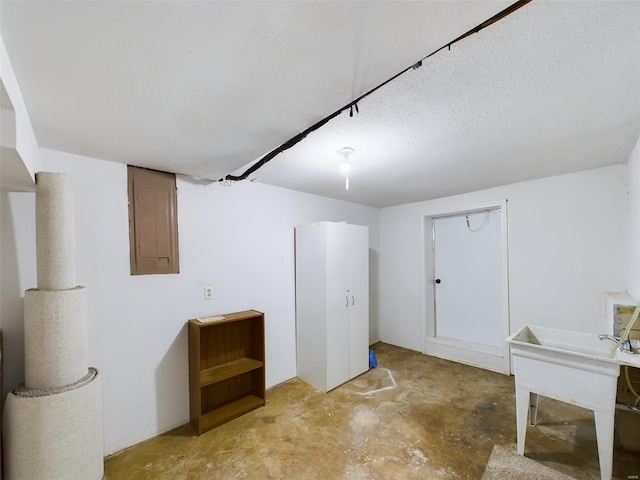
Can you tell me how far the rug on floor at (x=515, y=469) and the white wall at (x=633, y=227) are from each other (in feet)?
4.78

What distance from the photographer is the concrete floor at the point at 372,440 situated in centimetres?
183

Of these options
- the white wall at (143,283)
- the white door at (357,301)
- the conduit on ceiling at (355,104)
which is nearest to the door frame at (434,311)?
the white door at (357,301)

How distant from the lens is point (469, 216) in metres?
3.85

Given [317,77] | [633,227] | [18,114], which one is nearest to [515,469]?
[633,227]

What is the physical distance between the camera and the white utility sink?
1622mm

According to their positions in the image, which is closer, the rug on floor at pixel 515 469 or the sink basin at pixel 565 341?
the rug on floor at pixel 515 469

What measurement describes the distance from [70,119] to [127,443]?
7.69 feet

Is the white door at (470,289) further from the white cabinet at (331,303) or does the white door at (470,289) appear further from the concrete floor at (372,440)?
the white cabinet at (331,303)

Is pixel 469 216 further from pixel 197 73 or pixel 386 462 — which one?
pixel 197 73

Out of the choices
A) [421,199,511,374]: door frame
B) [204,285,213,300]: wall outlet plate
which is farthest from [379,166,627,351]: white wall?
[204,285,213,300]: wall outlet plate

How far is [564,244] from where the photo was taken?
9.49 feet

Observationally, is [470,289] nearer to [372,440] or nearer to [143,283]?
[372,440]

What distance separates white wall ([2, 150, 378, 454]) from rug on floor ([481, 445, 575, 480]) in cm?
210

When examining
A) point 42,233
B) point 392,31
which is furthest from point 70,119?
point 392,31
